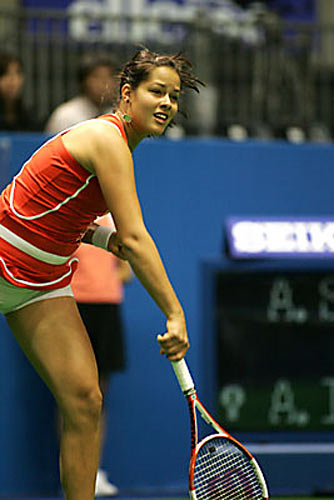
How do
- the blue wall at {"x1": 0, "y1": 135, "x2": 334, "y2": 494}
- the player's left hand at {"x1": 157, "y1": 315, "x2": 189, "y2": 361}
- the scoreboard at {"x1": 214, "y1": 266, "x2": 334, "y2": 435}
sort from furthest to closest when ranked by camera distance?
the blue wall at {"x1": 0, "y1": 135, "x2": 334, "y2": 494} → the scoreboard at {"x1": 214, "y1": 266, "x2": 334, "y2": 435} → the player's left hand at {"x1": 157, "y1": 315, "x2": 189, "y2": 361}

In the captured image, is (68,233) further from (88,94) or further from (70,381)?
(88,94)

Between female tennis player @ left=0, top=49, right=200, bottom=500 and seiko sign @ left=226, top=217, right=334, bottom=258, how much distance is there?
5.60 ft

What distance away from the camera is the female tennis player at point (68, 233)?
10.7 ft

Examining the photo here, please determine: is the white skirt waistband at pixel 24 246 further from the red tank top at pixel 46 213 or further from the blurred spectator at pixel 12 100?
the blurred spectator at pixel 12 100

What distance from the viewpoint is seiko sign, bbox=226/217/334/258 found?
16.4 feet

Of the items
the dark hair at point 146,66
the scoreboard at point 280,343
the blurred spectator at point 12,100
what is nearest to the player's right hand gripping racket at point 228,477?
the dark hair at point 146,66

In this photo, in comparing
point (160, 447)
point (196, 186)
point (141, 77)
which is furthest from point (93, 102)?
point (141, 77)

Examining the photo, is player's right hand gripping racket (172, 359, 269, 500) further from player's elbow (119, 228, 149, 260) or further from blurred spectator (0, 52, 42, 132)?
blurred spectator (0, 52, 42, 132)

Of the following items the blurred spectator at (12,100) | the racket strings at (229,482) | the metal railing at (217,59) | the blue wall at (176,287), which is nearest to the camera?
the racket strings at (229,482)

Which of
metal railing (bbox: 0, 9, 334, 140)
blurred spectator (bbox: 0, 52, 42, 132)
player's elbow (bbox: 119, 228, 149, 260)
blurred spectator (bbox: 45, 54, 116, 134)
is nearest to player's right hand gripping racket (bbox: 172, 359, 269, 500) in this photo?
player's elbow (bbox: 119, 228, 149, 260)

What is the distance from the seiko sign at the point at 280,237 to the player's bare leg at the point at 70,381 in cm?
174

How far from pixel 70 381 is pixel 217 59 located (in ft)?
14.5

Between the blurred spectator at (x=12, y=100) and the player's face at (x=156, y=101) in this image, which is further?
the blurred spectator at (x=12, y=100)

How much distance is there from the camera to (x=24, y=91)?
6777mm
